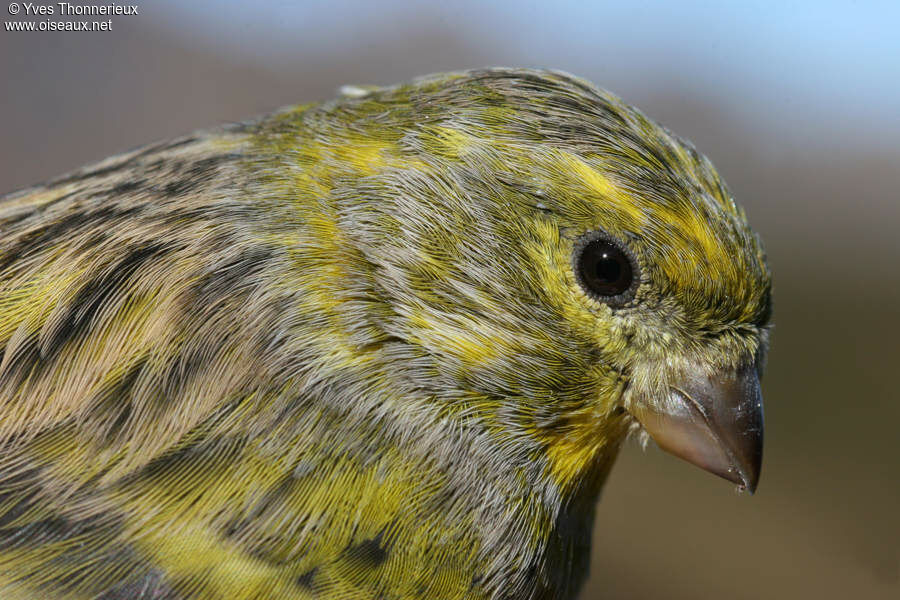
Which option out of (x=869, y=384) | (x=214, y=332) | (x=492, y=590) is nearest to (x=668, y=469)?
(x=869, y=384)

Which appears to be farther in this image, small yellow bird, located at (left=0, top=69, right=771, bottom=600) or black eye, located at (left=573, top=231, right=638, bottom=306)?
black eye, located at (left=573, top=231, right=638, bottom=306)

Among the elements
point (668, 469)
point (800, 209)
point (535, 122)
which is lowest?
point (668, 469)

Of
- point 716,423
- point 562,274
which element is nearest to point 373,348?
point 562,274

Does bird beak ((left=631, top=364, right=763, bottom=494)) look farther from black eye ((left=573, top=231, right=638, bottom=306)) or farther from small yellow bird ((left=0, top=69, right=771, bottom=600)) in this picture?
black eye ((left=573, top=231, right=638, bottom=306))

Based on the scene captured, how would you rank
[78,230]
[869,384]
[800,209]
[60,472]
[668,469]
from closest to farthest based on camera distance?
[60,472] → [78,230] → [869,384] → [668,469] → [800,209]

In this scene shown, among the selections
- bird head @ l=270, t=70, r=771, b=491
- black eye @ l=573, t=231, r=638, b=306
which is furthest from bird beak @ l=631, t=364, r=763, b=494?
black eye @ l=573, t=231, r=638, b=306

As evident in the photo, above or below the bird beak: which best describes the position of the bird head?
above

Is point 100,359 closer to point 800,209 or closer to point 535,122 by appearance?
point 535,122

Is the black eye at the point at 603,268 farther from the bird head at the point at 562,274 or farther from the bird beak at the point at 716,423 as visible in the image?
the bird beak at the point at 716,423

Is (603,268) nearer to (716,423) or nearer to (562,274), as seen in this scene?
(562,274)
